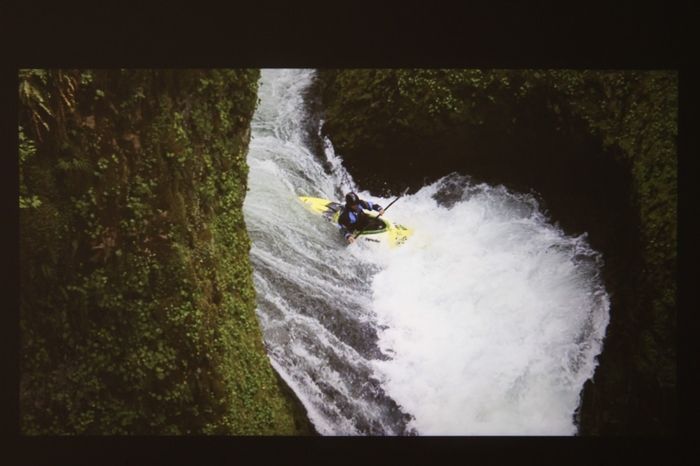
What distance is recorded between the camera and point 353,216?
153 inches

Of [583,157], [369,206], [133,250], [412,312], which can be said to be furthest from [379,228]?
[133,250]

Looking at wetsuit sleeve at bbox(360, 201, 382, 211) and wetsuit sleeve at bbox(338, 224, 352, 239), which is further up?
wetsuit sleeve at bbox(360, 201, 382, 211)

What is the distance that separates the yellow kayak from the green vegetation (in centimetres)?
53

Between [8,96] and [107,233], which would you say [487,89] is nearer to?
[107,233]

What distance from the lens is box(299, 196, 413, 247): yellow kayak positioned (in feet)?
12.7

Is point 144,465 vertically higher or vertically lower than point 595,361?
lower

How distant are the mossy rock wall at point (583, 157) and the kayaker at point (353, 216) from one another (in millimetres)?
150

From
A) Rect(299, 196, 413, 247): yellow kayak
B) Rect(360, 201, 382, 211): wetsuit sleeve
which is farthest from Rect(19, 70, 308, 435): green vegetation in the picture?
Rect(360, 201, 382, 211): wetsuit sleeve

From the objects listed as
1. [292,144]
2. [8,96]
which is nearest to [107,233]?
[8,96]

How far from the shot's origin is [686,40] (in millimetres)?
3605

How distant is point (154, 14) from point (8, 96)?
3.81ft

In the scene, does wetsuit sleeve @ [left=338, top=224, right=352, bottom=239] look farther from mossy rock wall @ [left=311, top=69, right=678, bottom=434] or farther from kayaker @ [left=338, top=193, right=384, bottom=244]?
mossy rock wall @ [left=311, top=69, right=678, bottom=434]

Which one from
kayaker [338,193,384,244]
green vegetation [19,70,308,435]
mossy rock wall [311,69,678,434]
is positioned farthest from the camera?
kayaker [338,193,384,244]

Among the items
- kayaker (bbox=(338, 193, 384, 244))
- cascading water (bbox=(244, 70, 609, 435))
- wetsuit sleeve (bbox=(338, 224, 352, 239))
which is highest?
kayaker (bbox=(338, 193, 384, 244))
